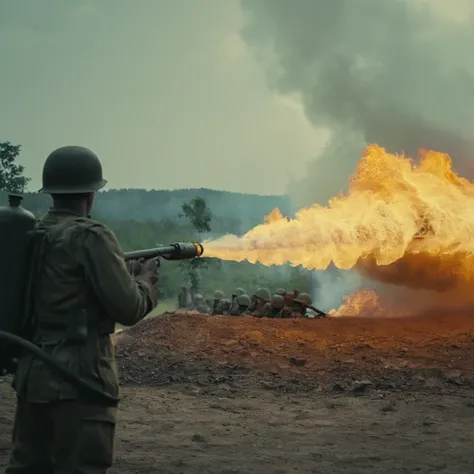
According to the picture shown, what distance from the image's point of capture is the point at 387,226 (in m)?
13.8

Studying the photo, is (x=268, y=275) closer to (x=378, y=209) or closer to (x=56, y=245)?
(x=378, y=209)

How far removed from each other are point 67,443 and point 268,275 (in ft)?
124

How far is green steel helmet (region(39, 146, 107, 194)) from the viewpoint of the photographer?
4227mm

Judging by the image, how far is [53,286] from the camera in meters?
3.94

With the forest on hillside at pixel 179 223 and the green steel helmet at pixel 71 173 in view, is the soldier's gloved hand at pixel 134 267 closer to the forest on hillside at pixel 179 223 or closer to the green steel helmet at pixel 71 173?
the green steel helmet at pixel 71 173

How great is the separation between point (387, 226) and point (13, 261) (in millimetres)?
10721

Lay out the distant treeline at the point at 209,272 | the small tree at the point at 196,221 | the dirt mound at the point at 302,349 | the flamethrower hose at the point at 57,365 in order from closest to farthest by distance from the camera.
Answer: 1. the flamethrower hose at the point at 57,365
2. the dirt mound at the point at 302,349
3. the small tree at the point at 196,221
4. the distant treeline at the point at 209,272

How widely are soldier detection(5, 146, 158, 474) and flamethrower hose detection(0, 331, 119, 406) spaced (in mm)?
39

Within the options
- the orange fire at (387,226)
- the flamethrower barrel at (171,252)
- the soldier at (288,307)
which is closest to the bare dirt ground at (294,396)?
the orange fire at (387,226)

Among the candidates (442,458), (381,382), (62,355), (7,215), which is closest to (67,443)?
(62,355)

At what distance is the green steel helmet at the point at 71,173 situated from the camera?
4.23 metres

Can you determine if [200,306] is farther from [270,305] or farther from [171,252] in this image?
[171,252]

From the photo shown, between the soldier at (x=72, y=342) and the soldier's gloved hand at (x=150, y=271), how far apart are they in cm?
28

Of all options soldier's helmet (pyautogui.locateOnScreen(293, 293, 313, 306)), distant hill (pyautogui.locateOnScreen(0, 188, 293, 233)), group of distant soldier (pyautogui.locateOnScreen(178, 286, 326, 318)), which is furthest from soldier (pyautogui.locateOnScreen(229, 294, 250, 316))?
distant hill (pyautogui.locateOnScreen(0, 188, 293, 233))
